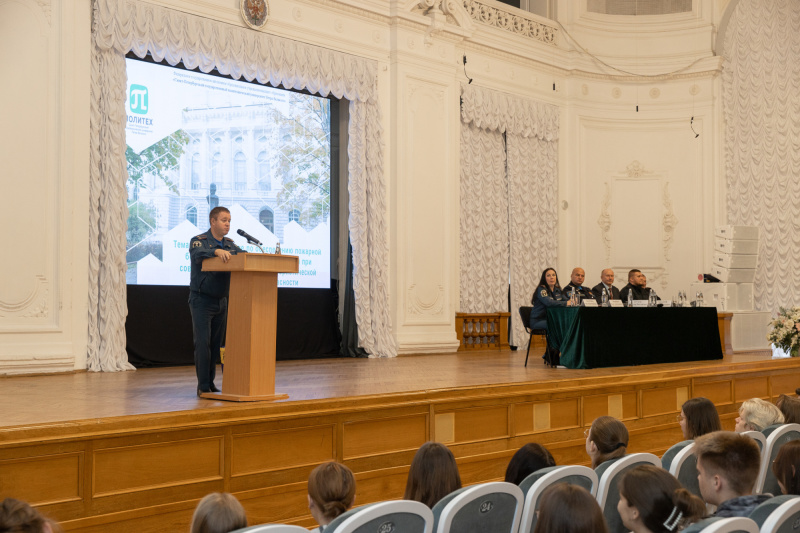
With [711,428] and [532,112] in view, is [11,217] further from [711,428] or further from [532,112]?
[532,112]

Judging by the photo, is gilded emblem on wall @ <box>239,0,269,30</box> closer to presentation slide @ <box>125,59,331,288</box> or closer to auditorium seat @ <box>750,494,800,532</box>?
presentation slide @ <box>125,59,331,288</box>

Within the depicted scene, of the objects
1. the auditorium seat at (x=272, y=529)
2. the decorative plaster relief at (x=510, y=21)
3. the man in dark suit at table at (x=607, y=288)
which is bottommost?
the auditorium seat at (x=272, y=529)

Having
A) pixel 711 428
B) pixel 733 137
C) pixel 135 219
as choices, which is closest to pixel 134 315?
pixel 135 219

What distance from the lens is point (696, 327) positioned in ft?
32.2

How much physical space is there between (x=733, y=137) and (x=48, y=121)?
35.0 feet

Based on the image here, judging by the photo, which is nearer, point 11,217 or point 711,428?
point 711,428

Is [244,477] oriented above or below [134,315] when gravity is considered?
below

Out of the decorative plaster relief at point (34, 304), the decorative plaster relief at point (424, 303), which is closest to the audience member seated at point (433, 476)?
the decorative plaster relief at point (34, 304)

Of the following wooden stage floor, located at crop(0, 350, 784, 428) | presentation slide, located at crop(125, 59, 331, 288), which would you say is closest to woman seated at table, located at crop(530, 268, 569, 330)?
wooden stage floor, located at crop(0, 350, 784, 428)

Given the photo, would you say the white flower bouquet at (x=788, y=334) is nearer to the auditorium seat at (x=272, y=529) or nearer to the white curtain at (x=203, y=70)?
the white curtain at (x=203, y=70)

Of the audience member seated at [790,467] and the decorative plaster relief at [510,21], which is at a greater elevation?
the decorative plaster relief at [510,21]

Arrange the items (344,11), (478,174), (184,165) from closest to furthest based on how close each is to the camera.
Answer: (184,165), (344,11), (478,174)

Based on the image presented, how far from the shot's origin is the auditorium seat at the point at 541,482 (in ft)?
9.78

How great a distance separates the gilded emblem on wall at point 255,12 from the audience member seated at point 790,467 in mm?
7906
